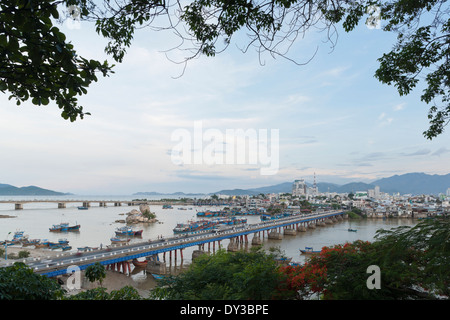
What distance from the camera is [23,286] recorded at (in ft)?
8.87

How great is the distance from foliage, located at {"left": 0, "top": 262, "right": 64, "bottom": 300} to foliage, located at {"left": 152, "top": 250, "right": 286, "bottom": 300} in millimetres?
1647

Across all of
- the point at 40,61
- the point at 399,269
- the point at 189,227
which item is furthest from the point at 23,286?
the point at 189,227

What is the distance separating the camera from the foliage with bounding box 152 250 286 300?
4.22 meters

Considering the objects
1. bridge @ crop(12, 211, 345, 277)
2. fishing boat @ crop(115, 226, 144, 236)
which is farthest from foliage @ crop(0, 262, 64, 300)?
fishing boat @ crop(115, 226, 144, 236)

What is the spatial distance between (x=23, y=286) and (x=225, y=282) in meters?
3.22

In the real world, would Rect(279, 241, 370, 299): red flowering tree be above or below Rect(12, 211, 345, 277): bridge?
above

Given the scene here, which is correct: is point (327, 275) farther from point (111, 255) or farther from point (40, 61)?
point (111, 255)

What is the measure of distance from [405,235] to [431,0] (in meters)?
2.85

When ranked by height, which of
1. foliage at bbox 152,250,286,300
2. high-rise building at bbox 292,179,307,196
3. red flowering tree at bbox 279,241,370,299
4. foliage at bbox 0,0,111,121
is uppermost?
foliage at bbox 0,0,111,121

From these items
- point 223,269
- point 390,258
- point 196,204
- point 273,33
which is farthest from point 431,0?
point 196,204

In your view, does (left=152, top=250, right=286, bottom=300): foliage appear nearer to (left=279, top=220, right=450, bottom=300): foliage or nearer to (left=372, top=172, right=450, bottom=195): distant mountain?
(left=279, top=220, right=450, bottom=300): foliage

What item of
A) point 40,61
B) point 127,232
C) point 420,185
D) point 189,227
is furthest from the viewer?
point 420,185

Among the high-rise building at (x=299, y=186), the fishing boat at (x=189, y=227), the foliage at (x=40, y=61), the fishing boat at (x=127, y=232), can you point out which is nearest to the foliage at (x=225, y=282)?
the foliage at (x=40, y=61)

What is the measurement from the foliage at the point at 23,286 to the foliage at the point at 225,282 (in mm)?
1647
